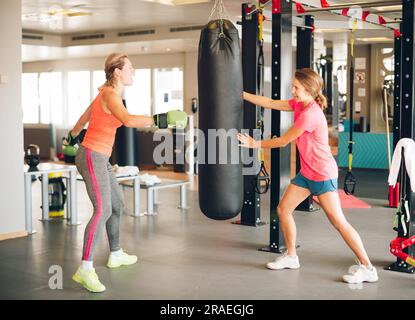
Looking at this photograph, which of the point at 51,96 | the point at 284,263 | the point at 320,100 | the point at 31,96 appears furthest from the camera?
the point at 31,96

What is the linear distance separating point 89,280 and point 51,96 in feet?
37.1

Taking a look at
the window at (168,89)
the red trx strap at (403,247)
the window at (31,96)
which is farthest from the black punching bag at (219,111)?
the window at (31,96)

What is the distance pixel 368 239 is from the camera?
5340 mm

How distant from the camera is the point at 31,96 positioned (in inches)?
597

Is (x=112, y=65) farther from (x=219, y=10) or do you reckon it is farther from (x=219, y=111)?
(x=219, y=10)

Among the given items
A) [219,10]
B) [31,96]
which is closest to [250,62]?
[219,10]

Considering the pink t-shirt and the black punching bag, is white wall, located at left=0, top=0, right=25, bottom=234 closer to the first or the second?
the black punching bag

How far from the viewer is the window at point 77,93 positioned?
45.5ft

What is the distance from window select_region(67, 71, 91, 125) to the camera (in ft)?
45.5

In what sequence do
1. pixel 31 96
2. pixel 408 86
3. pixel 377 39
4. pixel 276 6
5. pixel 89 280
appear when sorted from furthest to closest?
pixel 31 96 → pixel 377 39 → pixel 276 6 → pixel 408 86 → pixel 89 280

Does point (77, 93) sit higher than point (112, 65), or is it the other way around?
point (77, 93)

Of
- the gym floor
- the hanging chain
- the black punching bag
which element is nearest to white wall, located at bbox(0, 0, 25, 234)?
the gym floor
